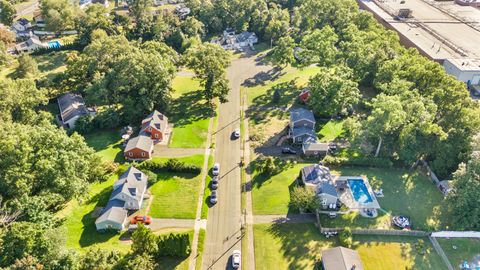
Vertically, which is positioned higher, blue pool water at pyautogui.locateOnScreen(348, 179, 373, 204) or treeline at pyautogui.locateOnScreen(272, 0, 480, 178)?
treeline at pyautogui.locateOnScreen(272, 0, 480, 178)

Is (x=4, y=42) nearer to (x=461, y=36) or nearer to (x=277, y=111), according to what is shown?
(x=277, y=111)

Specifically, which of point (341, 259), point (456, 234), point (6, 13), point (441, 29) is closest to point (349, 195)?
point (456, 234)

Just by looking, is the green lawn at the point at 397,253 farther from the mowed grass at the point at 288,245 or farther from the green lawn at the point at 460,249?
the mowed grass at the point at 288,245

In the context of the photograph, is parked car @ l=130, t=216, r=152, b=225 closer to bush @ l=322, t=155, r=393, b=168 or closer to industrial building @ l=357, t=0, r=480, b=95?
bush @ l=322, t=155, r=393, b=168

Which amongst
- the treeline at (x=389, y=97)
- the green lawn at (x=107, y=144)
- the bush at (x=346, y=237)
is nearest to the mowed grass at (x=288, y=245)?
the bush at (x=346, y=237)

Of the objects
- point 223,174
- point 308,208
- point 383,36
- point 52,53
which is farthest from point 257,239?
point 52,53

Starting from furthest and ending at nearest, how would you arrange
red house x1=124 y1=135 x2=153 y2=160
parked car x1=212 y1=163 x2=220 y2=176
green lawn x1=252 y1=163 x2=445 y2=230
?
red house x1=124 y1=135 x2=153 y2=160, parked car x1=212 y1=163 x2=220 y2=176, green lawn x1=252 y1=163 x2=445 y2=230

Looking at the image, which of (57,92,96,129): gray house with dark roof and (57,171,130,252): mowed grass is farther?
(57,92,96,129): gray house with dark roof

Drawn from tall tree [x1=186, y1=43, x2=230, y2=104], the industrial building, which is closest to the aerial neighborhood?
tall tree [x1=186, y1=43, x2=230, y2=104]
